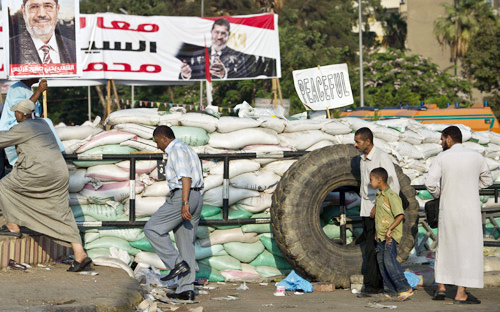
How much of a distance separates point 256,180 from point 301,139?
0.73 m

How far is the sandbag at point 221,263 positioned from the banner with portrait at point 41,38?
306 cm

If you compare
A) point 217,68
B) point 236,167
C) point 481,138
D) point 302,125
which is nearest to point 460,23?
point 217,68

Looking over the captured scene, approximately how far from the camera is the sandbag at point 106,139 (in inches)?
335

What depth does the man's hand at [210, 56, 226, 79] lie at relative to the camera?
1982 cm

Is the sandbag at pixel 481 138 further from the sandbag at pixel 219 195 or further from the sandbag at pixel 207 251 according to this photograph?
the sandbag at pixel 207 251

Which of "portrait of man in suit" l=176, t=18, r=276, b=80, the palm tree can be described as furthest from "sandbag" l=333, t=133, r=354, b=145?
the palm tree

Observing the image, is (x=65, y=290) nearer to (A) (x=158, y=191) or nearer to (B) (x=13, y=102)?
(A) (x=158, y=191)

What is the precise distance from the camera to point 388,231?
7.56 m

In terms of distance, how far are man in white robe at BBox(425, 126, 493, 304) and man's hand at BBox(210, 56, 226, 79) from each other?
1268 centimetres

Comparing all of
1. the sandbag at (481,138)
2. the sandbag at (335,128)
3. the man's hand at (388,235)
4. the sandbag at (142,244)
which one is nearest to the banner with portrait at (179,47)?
the sandbag at (481,138)

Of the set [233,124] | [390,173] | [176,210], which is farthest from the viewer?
[233,124]

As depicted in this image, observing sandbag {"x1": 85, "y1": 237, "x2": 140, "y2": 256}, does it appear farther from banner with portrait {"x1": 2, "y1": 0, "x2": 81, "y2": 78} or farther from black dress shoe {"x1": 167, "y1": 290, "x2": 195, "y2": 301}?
banner with portrait {"x1": 2, "y1": 0, "x2": 81, "y2": 78}

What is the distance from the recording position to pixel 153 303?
6.86 meters

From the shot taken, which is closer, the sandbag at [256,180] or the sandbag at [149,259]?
the sandbag at [149,259]
